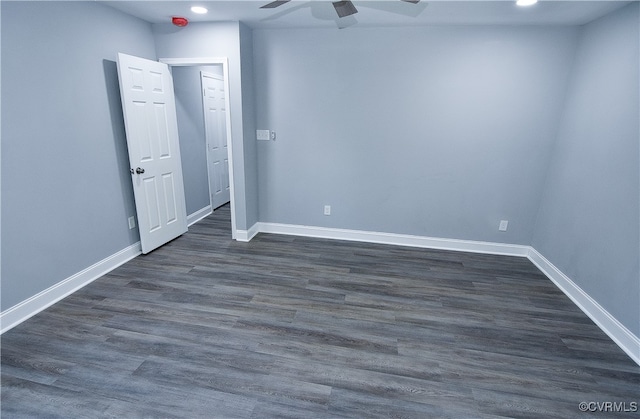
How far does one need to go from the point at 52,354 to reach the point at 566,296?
13.3 ft

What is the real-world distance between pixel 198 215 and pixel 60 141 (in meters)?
2.21

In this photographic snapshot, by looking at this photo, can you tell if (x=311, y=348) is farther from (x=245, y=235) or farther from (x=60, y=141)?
Answer: (x=60, y=141)

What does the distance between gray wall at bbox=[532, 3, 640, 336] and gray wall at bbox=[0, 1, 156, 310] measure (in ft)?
14.1

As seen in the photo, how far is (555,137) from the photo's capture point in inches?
124

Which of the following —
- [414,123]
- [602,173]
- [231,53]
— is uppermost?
[231,53]

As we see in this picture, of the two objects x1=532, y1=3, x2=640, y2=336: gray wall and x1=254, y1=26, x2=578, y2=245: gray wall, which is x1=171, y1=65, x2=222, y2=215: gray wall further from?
x1=532, y1=3, x2=640, y2=336: gray wall

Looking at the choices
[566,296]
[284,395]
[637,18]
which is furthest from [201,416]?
[637,18]

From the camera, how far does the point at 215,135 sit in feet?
15.8

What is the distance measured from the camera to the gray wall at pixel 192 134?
3.92m

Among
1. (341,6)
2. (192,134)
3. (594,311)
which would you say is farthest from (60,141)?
(594,311)

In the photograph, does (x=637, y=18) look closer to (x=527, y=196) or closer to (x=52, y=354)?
(x=527, y=196)

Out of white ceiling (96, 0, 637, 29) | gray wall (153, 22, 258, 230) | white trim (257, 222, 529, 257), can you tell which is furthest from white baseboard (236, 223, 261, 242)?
white ceiling (96, 0, 637, 29)

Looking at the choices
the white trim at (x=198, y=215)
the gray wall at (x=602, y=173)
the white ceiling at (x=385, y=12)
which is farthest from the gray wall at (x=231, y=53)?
the gray wall at (x=602, y=173)

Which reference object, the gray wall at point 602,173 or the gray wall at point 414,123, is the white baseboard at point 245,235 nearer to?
the gray wall at point 414,123
